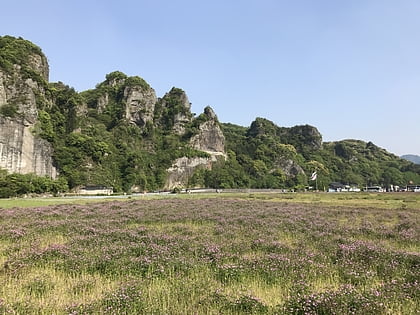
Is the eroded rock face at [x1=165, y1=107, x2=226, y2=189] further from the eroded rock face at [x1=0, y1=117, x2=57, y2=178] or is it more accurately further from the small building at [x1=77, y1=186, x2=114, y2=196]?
the eroded rock face at [x1=0, y1=117, x2=57, y2=178]

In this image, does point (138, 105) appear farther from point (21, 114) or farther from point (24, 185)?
point (24, 185)

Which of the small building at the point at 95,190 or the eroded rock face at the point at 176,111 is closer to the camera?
the small building at the point at 95,190

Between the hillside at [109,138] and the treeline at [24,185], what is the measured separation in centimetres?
29

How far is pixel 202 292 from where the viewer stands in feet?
21.8

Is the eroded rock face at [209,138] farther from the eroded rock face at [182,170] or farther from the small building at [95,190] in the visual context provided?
the small building at [95,190]

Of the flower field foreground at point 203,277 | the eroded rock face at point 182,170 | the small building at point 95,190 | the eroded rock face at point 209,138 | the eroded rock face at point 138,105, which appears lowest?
the small building at point 95,190

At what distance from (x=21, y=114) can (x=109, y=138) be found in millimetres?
53796

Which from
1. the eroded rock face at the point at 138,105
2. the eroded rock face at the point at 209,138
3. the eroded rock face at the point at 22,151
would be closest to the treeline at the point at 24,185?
the eroded rock face at the point at 22,151

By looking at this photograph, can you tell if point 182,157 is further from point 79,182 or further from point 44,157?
point 44,157

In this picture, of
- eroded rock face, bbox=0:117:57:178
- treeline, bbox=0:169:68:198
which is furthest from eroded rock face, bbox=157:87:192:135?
treeline, bbox=0:169:68:198

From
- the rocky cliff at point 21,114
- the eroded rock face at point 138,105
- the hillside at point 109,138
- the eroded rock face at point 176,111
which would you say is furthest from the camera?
the eroded rock face at point 176,111

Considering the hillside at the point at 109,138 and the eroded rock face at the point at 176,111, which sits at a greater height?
the eroded rock face at the point at 176,111

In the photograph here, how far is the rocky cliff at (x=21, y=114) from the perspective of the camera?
78088 millimetres

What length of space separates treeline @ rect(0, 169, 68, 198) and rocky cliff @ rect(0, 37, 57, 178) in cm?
470
